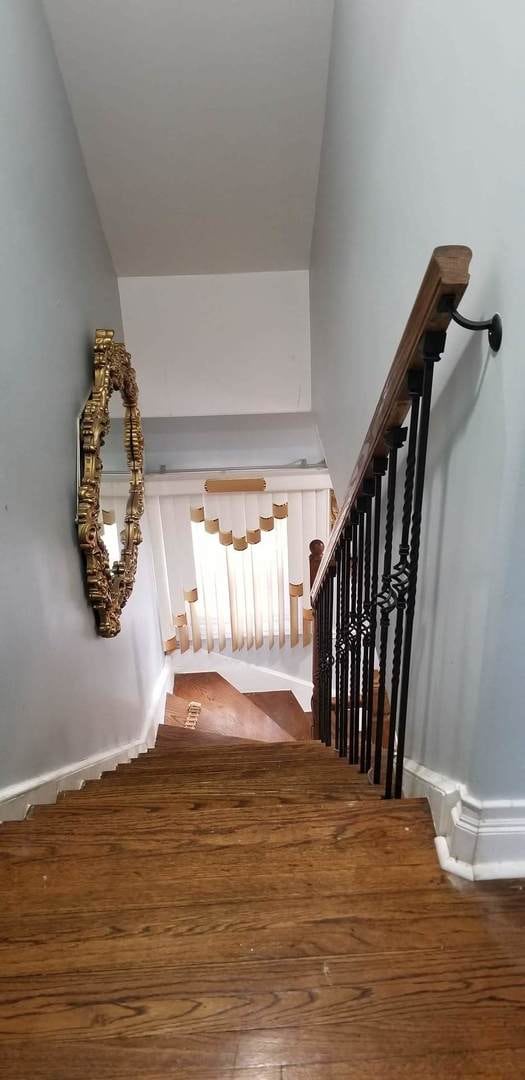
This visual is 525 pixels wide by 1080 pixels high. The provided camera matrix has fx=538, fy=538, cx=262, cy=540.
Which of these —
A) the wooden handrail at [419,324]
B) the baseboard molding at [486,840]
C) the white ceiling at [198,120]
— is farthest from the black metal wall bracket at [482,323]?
the white ceiling at [198,120]

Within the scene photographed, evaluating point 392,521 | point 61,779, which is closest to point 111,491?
point 61,779

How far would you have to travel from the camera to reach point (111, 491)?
2.37 meters

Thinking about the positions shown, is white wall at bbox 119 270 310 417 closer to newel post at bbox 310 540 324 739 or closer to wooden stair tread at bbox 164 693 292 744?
newel post at bbox 310 540 324 739

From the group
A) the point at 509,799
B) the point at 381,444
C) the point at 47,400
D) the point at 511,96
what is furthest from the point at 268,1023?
the point at 47,400

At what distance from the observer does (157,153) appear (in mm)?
2414

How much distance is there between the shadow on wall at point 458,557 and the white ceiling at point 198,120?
6.33ft

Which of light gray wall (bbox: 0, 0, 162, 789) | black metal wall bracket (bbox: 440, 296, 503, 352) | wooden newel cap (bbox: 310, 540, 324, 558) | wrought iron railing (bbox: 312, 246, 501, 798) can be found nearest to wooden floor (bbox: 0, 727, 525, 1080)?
wrought iron railing (bbox: 312, 246, 501, 798)

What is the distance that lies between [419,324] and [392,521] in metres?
0.42

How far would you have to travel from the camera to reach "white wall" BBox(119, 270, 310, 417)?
3.11 meters

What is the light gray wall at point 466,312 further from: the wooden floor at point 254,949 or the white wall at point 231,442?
the white wall at point 231,442

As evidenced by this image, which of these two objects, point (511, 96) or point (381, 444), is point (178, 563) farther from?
point (511, 96)

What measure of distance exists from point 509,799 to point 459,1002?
0.32 m

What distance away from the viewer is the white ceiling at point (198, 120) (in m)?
1.99

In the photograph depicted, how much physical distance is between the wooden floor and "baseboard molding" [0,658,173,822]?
0.17 meters
